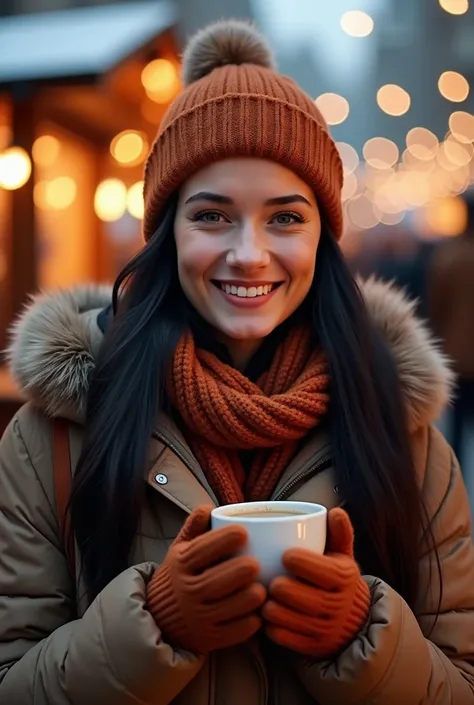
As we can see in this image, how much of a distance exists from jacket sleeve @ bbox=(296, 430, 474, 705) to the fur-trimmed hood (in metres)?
Answer: 0.13

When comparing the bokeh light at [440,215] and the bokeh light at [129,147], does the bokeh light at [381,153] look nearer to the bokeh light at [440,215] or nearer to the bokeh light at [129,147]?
the bokeh light at [440,215]

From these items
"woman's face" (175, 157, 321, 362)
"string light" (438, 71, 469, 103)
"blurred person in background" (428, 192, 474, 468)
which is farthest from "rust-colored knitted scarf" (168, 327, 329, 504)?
"string light" (438, 71, 469, 103)

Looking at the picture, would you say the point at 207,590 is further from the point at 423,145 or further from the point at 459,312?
the point at 423,145

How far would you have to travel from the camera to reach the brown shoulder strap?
1758 millimetres

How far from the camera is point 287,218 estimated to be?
1.86 metres

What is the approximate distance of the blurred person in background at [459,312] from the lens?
223 inches

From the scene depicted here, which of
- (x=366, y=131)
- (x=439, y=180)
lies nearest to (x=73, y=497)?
(x=439, y=180)

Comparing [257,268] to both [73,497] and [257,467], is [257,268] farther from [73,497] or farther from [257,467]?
[73,497]

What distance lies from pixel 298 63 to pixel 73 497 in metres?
17.8

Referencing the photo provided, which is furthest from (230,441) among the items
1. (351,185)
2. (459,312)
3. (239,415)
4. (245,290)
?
(351,185)

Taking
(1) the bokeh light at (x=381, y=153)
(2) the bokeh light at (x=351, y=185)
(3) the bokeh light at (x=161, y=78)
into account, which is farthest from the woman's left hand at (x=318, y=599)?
(1) the bokeh light at (x=381, y=153)

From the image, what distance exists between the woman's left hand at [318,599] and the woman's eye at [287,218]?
0.72 meters

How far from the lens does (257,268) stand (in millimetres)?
1784

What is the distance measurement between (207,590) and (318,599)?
7.4 inches
